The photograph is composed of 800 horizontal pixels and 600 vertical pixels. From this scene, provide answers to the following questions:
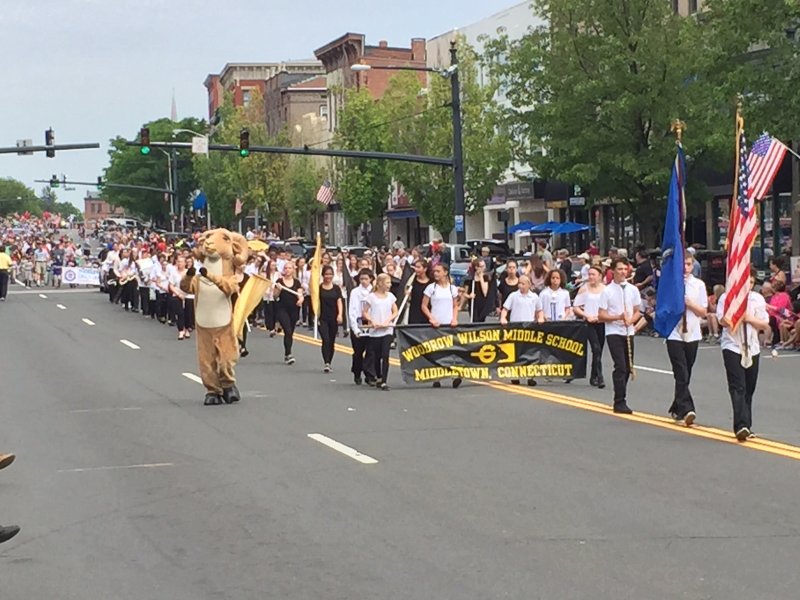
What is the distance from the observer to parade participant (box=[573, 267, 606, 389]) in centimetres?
1792

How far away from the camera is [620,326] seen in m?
15.7

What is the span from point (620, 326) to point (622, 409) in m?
0.94

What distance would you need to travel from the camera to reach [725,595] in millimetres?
7254

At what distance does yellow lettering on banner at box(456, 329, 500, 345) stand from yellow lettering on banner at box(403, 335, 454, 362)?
0.53ft

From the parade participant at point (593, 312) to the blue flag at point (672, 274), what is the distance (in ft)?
10.4

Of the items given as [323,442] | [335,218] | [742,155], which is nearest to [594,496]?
[323,442]

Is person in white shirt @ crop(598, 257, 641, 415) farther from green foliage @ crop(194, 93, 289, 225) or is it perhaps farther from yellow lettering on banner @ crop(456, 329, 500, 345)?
green foliage @ crop(194, 93, 289, 225)

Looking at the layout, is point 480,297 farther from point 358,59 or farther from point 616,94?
point 358,59

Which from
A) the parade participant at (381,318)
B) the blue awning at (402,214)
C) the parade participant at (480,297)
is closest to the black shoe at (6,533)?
the parade participant at (381,318)

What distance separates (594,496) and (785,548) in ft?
6.70

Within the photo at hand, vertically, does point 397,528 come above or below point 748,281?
below

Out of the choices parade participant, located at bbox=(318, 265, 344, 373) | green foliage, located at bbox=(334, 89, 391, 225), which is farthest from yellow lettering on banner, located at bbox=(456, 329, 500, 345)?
green foliage, located at bbox=(334, 89, 391, 225)

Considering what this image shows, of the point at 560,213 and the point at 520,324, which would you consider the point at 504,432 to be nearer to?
the point at 520,324

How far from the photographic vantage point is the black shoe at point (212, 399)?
1714 cm
